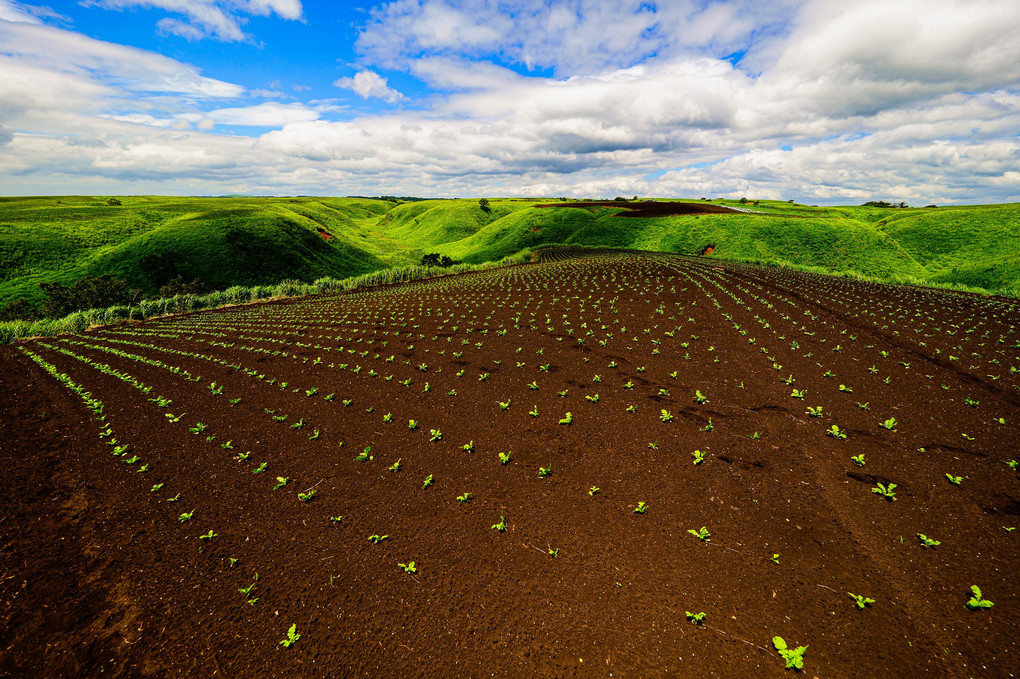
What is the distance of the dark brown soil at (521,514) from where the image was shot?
6.52 metres

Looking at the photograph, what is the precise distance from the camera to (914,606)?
22.5 feet

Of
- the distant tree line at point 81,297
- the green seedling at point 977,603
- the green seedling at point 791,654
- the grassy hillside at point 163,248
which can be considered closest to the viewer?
the green seedling at point 791,654

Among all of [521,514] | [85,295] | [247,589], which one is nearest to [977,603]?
[521,514]

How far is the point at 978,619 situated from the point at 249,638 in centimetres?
1288

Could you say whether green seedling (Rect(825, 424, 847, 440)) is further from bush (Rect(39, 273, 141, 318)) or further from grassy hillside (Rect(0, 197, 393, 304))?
grassy hillside (Rect(0, 197, 393, 304))

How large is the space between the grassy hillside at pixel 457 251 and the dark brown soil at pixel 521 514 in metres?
46.8

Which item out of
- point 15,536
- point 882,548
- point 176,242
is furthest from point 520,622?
point 176,242

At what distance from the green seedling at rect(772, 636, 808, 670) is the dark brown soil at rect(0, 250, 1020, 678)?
0.62ft

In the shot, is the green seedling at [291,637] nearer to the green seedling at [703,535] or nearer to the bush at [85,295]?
the green seedling at [703,535]

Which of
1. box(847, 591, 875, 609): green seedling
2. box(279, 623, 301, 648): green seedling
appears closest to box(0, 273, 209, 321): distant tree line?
box(279, 623, 301, 648): green seedling

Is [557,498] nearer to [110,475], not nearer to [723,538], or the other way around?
[723,538]

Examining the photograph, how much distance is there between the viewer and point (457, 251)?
93.1 meters

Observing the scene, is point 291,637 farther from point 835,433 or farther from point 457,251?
point 457,251

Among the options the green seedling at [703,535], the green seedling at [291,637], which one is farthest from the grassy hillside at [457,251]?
the green seedling at [291,637]
